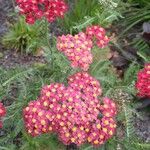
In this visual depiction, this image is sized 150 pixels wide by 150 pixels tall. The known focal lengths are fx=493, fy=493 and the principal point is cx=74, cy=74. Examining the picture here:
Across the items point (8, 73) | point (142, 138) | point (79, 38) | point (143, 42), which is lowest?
point (142, 138)

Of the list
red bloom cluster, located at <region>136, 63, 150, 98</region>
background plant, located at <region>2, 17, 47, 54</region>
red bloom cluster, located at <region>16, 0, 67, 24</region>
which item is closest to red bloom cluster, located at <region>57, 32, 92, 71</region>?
red bloom cluster, located at <region>16, 0, 67, 24</region>

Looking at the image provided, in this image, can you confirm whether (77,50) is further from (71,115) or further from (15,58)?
(15,58)

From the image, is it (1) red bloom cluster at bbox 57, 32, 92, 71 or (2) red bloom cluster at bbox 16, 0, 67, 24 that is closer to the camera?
(1) red bloom cluster at bbox 57, 32, 92, 71

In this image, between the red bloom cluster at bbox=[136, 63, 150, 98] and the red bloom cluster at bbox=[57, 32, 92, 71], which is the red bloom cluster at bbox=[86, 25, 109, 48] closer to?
the red bloom cluster at bbox=[57, 32, 92, 71]

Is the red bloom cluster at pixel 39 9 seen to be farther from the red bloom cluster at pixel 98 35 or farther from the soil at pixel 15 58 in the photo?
the soil at pixel 15 58

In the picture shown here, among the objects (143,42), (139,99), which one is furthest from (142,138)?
(143,42)

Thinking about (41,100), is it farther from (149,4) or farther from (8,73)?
(149,4)
